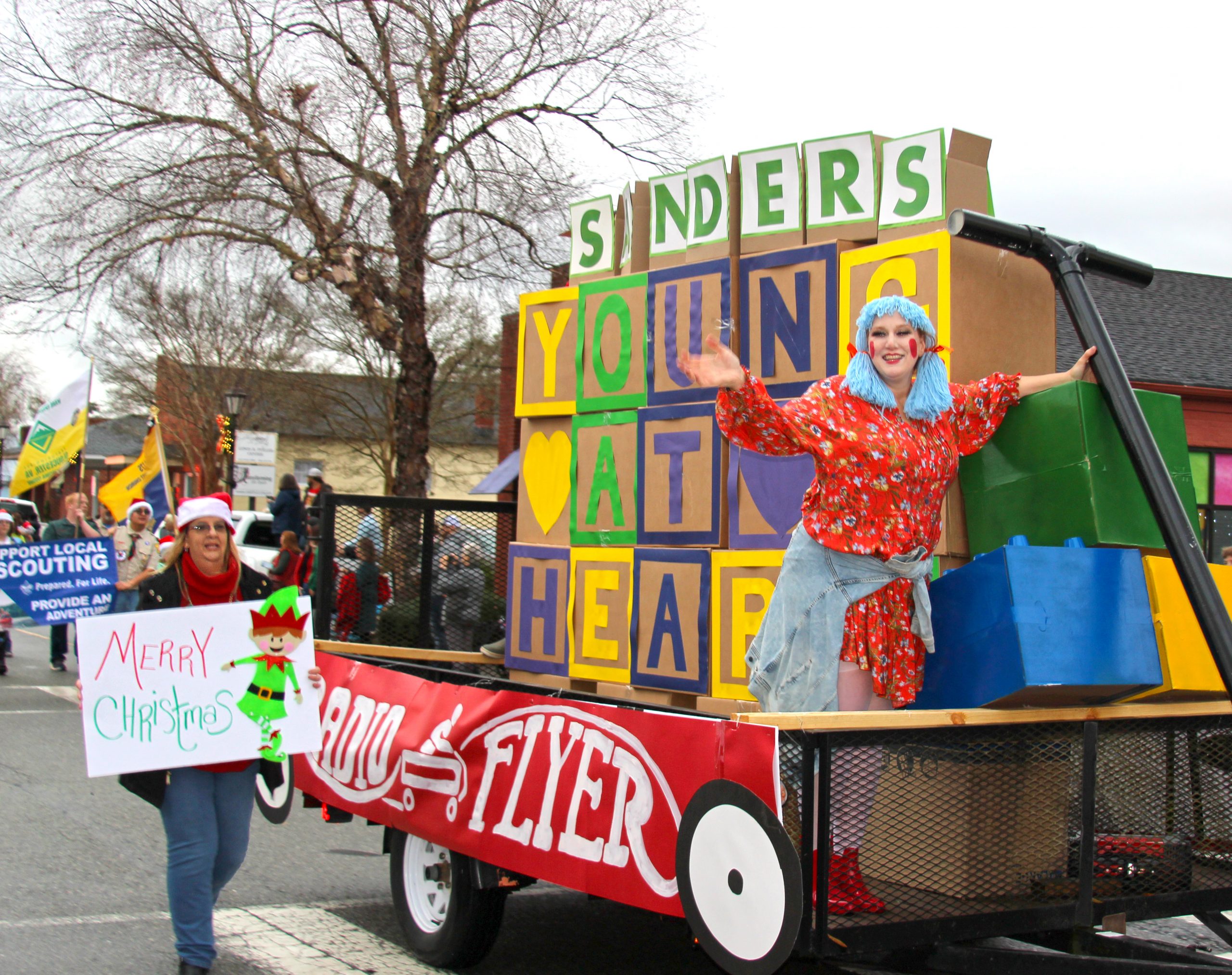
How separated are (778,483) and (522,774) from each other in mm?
1425

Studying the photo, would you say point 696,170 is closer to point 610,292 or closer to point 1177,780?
point 610,292

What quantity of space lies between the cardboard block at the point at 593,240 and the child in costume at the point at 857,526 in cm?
225

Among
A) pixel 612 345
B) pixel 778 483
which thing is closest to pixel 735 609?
pixel 778 483

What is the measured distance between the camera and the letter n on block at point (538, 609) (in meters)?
5.46

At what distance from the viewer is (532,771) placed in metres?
3.91

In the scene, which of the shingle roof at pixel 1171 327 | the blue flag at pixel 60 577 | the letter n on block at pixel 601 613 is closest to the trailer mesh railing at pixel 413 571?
the letter n on block at pixel 601 613

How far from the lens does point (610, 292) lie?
535 centimetres

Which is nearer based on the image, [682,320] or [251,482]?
[682,320]

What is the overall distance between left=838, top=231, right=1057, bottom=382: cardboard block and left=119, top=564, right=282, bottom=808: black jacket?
2.30 metres

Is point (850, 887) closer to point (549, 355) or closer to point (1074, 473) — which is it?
point (1074, 473)

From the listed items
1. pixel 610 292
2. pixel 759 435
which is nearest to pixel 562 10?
pixel 610 292

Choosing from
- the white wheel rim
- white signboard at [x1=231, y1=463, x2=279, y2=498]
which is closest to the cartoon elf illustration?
the white wheel rim

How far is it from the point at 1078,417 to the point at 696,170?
2.15m

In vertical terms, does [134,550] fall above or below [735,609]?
above
